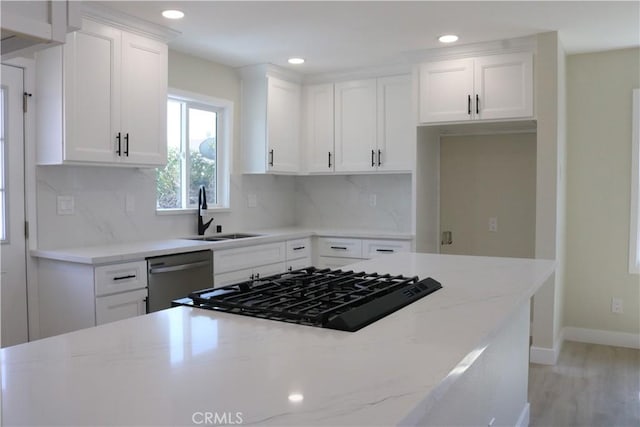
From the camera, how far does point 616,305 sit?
435cm

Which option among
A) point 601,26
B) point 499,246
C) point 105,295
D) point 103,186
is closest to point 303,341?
point 105,295

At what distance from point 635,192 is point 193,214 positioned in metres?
3.50

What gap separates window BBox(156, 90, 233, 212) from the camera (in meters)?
4.19

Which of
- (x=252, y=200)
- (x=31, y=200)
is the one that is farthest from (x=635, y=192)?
(x=31, y=200)

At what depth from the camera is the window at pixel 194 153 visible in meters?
4.19

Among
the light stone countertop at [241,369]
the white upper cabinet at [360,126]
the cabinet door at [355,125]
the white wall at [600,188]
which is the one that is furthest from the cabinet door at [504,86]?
the light stone countertop at [241,369]

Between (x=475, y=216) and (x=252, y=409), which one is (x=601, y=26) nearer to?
(x=475, y=216)

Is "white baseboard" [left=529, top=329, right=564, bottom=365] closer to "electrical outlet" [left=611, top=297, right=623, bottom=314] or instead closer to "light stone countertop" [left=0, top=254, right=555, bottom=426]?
"electrical outlet" [left=611, top=297, right=623, bottom=314]

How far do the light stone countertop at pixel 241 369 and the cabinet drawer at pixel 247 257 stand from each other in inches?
83.7

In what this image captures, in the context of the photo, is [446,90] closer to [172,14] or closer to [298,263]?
[298,263]

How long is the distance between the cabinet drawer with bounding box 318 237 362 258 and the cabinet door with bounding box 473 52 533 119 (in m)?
1.42

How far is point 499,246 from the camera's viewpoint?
184 inches

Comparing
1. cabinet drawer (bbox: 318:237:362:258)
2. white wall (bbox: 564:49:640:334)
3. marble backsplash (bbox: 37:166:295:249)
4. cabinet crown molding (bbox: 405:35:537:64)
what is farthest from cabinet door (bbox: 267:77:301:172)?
white wall (bbox: 564:49:640:334)

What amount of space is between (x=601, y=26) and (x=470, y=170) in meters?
1.58
